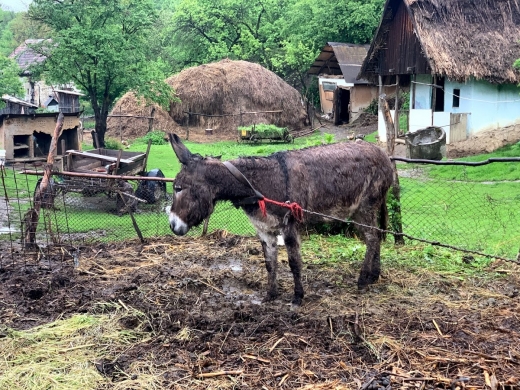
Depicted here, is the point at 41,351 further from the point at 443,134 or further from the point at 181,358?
the point at 443,134

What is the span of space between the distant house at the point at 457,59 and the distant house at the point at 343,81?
8098 millimetres

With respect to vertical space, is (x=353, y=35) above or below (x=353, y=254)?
above

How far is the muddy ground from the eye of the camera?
14.5ft

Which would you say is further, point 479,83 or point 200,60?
point 200,60

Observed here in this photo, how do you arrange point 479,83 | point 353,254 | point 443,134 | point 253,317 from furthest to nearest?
point 479,83 < point 443,134 < point 353,254 < point 253,317

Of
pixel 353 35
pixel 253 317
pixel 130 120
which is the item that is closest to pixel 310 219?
pixel 253 317

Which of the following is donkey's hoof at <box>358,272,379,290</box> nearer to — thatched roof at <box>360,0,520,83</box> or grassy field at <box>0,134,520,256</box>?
grassy field at <box>0,134,520,256</box>

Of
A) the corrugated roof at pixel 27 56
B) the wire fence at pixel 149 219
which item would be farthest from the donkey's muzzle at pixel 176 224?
the corrugated roof at pixel 27 56

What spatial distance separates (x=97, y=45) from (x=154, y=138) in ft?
36.8

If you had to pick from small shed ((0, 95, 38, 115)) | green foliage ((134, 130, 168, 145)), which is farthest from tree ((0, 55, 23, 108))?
small shed ((0, 95, 38, 115))

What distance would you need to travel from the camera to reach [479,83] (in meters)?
20.8

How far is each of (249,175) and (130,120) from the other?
91.2 feet

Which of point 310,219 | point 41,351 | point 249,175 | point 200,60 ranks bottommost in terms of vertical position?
point 41,351

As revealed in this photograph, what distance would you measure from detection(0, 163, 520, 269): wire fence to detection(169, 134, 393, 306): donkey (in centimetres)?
174
